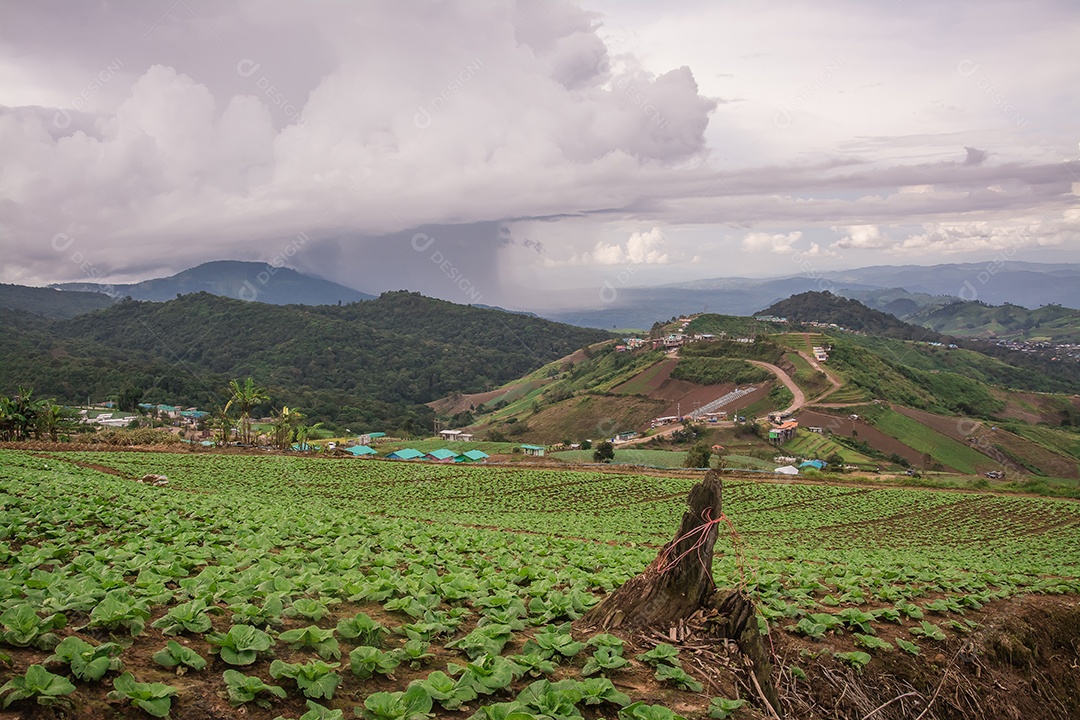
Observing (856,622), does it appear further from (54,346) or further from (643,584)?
(54,346)

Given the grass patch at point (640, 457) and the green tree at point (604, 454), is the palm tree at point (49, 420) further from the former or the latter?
the green tree at point (604, 454)

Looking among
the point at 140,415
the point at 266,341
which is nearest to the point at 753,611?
the point at 140,415

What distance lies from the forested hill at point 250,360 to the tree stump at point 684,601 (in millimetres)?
101172

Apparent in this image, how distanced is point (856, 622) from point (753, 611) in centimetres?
214

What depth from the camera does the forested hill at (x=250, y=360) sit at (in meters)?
101

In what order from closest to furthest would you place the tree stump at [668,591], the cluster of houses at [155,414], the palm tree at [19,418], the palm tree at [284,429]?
the tree stump at [668,591] → the palm tree at [19,418] → the palm tree at [284,429] → the cluster of houses at [155,414]

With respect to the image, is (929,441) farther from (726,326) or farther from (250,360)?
(250,360)

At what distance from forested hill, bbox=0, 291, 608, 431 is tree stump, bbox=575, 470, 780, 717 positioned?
101m

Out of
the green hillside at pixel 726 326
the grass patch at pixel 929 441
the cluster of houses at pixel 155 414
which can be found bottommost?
the grass patch at pixel 929 441

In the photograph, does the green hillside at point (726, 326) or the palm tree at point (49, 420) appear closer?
the palm tree at point (49, 420)

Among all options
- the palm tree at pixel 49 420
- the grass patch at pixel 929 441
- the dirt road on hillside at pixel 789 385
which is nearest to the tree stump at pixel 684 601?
the palm tree at pixel 49 420

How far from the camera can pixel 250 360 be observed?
480ft

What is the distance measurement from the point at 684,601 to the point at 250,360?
15600 centimetres

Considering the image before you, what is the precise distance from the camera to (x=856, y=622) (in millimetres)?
6973
